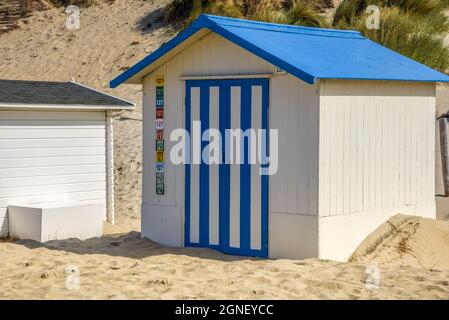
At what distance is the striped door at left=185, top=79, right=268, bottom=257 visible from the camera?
35.8ft

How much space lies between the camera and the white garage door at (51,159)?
13242mm

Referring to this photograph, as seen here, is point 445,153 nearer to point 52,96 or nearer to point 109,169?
point 109,169

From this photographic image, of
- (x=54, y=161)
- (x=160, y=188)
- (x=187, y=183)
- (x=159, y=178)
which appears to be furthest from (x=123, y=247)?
(x=54, y=161)

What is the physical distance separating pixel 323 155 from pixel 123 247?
302 centimetres

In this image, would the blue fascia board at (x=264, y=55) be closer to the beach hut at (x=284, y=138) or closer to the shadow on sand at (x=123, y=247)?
the beach hut at (x=284, y=138)

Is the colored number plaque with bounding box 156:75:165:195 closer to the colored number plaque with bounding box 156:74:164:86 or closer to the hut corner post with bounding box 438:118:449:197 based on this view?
the colored number plaque with bounding box 156:74:164:86

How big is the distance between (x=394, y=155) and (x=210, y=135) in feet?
7.39

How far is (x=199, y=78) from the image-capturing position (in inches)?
452

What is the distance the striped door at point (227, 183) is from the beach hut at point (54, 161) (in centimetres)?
218

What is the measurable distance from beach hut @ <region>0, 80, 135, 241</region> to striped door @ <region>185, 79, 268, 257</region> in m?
2.18

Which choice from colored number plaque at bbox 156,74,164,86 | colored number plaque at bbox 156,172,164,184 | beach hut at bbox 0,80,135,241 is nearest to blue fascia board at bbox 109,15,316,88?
colored number plaque at bbox 156,74,164,86

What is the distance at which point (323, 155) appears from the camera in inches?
411

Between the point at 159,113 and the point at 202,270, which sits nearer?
the point at 202,270
